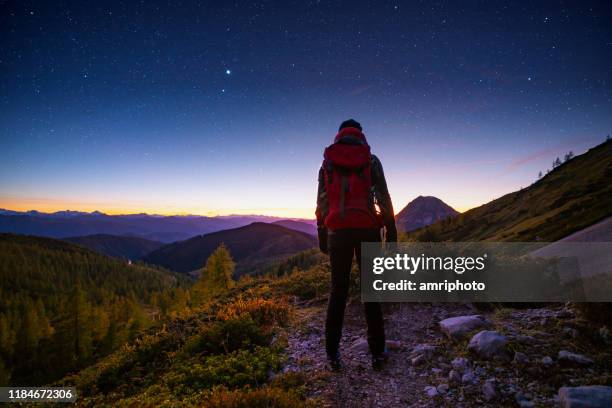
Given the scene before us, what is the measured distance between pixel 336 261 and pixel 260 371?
234 cm

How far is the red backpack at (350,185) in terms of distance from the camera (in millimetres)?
4656

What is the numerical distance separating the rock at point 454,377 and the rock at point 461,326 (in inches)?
48.4

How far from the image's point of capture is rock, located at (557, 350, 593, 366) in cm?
417

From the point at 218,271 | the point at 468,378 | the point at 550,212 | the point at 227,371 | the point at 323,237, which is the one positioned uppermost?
the point at 550,212

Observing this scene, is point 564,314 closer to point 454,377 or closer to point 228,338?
point 454,377

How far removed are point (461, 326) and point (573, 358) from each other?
1.72 meters

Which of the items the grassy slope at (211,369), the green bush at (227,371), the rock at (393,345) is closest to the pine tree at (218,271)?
the grassy slope at (211,369)

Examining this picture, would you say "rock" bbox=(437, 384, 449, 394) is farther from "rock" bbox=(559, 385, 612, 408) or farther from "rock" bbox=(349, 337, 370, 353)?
"rock" bbox=(349, 337, 370, 353)

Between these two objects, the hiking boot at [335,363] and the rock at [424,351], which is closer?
the hiking boot at [335,363]

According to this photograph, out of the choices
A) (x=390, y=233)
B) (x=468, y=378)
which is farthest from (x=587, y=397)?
(x=390, y=233)

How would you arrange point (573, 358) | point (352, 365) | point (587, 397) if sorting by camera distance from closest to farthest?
1. point (587, 397)
2. point (573, 358)
3. point (352, 365)

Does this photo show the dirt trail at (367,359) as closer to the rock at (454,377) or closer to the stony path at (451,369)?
the stony path at (451,369)

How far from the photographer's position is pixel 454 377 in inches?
175

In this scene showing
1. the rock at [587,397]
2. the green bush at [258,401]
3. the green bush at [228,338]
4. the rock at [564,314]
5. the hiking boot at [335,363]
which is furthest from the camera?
the green bush at [228,338]
